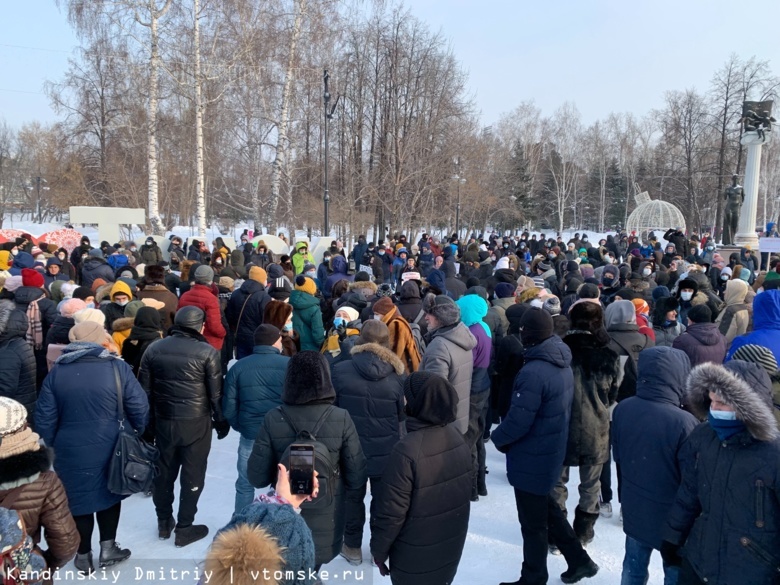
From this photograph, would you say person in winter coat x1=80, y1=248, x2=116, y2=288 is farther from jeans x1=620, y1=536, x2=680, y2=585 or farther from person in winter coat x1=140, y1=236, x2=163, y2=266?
jeans x1=620, y1=536, x2=680, y2=585

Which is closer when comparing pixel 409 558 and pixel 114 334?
pixel 409 558

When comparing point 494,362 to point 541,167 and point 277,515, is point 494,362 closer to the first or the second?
point 277,515

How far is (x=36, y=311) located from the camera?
5812 mm

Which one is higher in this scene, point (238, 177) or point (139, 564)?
point (238, 177)

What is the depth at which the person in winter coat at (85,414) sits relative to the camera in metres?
3.45

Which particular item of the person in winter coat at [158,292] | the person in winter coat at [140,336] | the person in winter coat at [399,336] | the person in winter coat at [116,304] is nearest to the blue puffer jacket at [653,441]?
the person in winter coat at [399,336]

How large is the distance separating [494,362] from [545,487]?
84.7 inches

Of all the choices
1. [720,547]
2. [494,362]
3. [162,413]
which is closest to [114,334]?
[162,413]

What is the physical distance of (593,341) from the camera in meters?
3.82

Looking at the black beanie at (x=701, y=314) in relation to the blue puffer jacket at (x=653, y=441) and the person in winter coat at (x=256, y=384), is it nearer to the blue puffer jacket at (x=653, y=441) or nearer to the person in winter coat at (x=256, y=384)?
the blue puffer jacket at (x=653, y=441)

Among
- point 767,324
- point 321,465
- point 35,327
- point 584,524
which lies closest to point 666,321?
point 767,324

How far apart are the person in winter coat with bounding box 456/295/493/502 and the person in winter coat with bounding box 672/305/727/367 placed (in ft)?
5.45

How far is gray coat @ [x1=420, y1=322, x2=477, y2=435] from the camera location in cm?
420

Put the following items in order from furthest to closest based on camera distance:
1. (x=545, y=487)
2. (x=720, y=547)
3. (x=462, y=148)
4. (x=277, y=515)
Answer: (x=462, y=148), (x=545, y=487), (x=720, y=547), (x=277, y=515)
